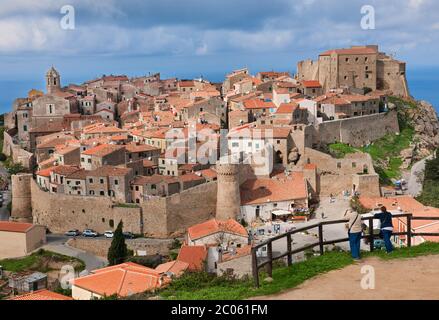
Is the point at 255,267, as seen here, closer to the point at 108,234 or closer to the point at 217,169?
the point at 217,169

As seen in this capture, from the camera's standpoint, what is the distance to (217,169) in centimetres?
3253

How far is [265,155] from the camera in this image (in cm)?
3656

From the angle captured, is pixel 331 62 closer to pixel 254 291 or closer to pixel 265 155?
pixel 265 155

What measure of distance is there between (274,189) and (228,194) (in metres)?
3.52

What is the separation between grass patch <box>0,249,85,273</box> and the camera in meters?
32.5

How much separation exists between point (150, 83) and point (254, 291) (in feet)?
226

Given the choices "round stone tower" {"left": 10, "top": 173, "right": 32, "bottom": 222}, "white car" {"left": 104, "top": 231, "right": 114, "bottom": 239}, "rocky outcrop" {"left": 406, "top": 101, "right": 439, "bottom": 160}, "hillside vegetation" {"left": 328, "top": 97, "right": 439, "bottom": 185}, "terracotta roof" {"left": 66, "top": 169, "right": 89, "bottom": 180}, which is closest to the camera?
"white car" {"left": 104, "top": 231, "right": 114, "bottom": 239}

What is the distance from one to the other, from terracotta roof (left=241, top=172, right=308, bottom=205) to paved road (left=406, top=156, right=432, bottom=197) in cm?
855

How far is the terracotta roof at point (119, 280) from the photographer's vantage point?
20.3m

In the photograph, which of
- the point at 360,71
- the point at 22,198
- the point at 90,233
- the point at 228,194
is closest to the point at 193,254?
the point at 228,194

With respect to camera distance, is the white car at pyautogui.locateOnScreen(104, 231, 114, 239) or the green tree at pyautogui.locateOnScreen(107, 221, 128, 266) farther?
the white car at pyautogui.locateOnScreen(104, 231, 114, 239)

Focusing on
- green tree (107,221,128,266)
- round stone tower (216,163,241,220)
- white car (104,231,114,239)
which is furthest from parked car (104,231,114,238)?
round stone tower (216,163,241,220)

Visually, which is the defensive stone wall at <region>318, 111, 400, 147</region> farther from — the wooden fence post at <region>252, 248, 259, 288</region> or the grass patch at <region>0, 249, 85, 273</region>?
the wooden fence post at <region>252, 248, 259, 288</region>

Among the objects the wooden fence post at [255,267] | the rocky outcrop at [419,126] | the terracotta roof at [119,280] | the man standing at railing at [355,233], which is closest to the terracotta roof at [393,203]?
the rocky outcrop at [419,126]
